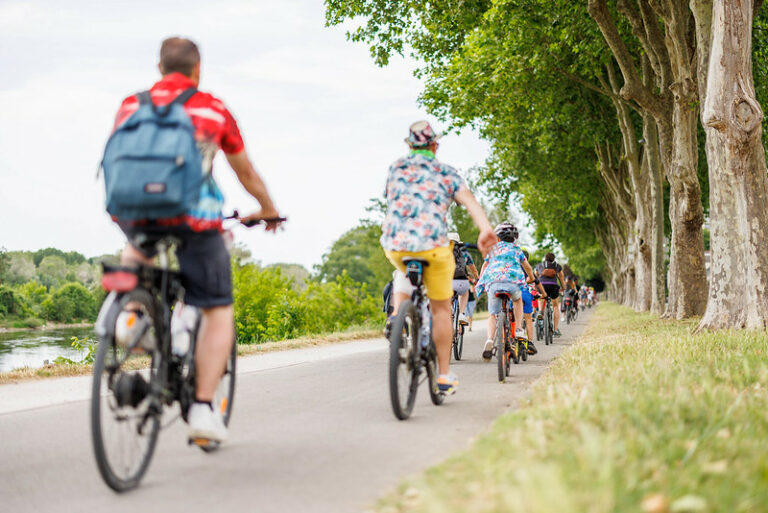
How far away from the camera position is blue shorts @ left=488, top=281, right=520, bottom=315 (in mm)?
9586

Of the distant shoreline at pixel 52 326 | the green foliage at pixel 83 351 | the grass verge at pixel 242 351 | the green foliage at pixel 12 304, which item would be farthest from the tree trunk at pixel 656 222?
the green foliage at pixel 12 304

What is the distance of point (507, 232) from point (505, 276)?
0.68 metres

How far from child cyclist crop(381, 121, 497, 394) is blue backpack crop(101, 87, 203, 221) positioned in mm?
2174

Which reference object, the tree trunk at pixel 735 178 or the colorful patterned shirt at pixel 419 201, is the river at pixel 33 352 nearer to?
the colorful patterned shirt at pixel 419 201

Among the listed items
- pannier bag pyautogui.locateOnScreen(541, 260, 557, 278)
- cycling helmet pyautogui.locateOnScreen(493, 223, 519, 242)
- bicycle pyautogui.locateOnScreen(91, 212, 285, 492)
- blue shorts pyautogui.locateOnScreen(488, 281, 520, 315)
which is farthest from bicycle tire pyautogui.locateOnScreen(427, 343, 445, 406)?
pannier bag pyautogui.locateOnScreen(541, 260, 557, 278)

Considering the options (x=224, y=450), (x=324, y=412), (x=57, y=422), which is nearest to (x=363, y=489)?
(x=224, y=450)

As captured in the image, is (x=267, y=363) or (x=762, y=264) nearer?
(x=267, y=363)

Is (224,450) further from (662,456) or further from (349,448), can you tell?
(662,456)

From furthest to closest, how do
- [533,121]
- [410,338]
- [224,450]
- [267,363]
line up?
[533,121]
[267,363]
[410,338]
[224,450]

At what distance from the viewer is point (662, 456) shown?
11.1 ft

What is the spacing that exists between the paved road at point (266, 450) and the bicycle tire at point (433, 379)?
0.09m

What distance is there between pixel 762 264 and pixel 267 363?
23.9 ft

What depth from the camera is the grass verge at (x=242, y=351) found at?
8.70 metres

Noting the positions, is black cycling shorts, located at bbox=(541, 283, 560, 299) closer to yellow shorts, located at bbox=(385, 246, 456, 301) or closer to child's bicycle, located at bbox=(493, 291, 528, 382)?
child's bicycle, located at bbox=(493, 291, 528, 382)
